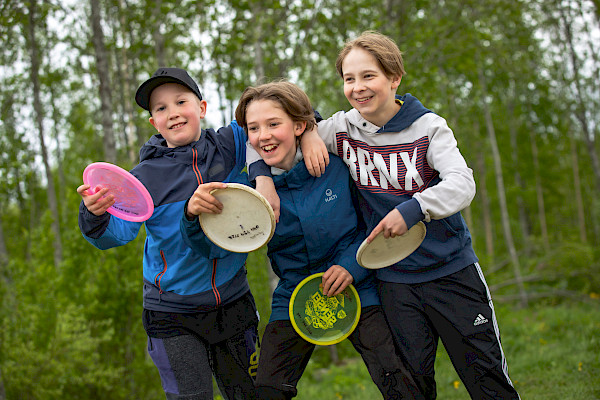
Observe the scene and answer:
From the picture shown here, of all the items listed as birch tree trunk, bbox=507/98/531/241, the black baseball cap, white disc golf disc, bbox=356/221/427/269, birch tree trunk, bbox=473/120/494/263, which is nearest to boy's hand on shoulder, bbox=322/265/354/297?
white disc golf disc, bbox=356/221/427/269

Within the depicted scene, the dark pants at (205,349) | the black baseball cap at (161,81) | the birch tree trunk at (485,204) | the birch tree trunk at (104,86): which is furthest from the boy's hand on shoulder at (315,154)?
the birch tree trunk at (485,204)

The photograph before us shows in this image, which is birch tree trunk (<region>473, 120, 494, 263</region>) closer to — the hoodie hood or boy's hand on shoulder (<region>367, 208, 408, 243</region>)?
the hoodie hood

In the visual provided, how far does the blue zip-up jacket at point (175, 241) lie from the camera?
2932 mm

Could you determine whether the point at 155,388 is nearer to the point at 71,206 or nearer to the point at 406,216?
the point at 71,206

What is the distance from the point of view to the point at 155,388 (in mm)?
6383

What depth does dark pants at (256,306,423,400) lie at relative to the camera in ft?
8.73

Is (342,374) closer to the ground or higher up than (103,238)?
closer to the ground

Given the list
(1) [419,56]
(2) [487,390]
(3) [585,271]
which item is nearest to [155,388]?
(2) [487,390]

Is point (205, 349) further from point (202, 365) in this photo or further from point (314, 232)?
point (314, 232)

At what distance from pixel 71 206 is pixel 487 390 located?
18.8ft

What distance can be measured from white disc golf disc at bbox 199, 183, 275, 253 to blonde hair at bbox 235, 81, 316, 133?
660mm

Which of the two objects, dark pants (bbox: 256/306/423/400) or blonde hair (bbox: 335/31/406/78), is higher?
blonde hair (bbox: 335/31/406/78)

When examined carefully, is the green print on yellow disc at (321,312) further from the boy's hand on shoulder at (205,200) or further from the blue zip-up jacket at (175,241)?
the boy's hand on shoulder at (205,200)

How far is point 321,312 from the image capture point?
9.59ft
